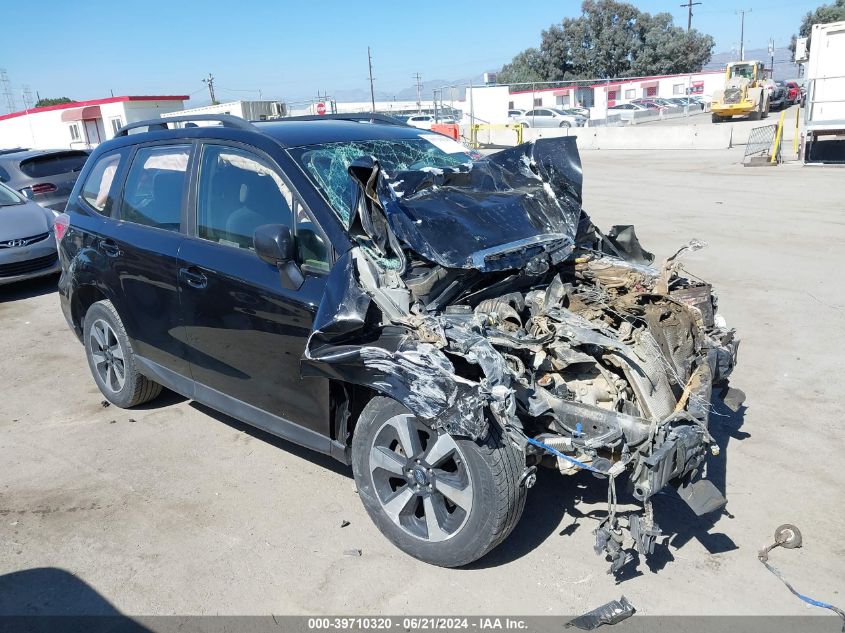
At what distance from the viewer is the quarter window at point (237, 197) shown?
12.0 ft

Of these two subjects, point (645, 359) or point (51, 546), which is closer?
point (645, 359)

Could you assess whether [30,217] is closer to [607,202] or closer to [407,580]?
[407,580]

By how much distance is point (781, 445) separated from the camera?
411 centimetres

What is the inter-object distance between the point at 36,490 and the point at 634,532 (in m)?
3.45

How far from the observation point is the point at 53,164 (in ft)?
38.7

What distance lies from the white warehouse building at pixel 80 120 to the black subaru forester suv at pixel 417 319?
30878 mm

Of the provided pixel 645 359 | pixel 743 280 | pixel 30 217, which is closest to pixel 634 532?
pixel 645 359

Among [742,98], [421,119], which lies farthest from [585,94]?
[421,119]

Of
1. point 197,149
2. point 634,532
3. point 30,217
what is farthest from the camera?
point 30,217

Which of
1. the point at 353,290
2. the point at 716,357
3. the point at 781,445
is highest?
the point at 353,290

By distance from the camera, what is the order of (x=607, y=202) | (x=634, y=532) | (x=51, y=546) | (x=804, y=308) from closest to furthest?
1. (x=634, y=532)
2. (x=51, y=546)
3. (x=804, y=308)
4. (x=607, y=202)

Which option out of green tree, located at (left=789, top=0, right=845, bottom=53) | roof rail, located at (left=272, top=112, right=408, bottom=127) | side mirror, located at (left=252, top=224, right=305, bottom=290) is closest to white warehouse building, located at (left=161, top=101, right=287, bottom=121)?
roof rail, located at (left=272, top=112, right=408, bottom=127)

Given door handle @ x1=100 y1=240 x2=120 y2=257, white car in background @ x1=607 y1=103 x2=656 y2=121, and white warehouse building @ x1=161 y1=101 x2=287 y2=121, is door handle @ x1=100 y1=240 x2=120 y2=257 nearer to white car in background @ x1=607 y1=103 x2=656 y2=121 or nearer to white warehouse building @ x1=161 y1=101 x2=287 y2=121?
white warehouse building @ x1=161 y1=101 x2=287 y2=121

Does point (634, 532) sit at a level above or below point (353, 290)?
below
